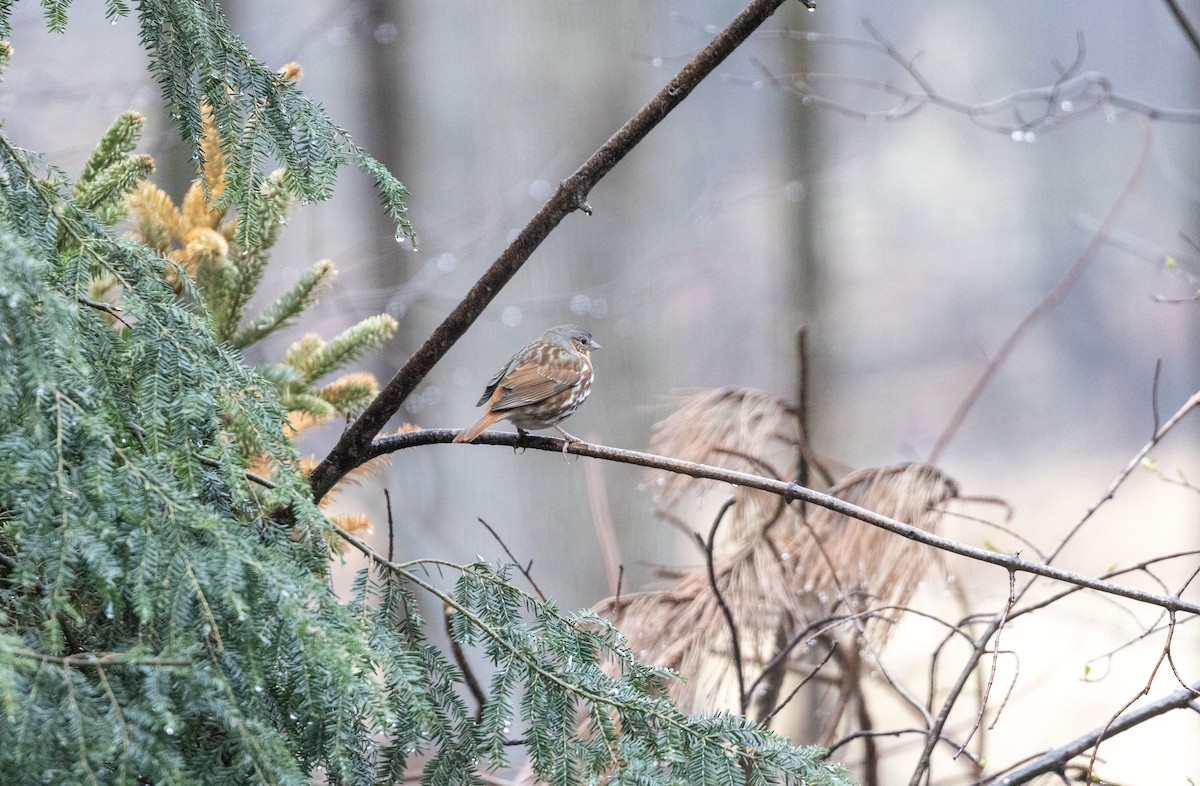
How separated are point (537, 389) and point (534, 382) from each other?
0.06ft

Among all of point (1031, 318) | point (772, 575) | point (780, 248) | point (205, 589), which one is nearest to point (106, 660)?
point (205, 589)

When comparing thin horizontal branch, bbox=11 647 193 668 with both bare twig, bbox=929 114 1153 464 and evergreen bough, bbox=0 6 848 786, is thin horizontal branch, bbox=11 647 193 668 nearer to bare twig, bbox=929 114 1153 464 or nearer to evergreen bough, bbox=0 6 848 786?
evergreen bough, bbox=0 6 848 786

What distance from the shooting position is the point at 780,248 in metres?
3.16

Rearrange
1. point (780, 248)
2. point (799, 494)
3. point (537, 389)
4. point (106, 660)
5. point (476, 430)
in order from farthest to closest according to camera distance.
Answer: point (780, 248), point (537, 389), point (476, 430), point (799, 494), point (106, 660)

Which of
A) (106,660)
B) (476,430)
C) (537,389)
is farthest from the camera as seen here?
(537,389)

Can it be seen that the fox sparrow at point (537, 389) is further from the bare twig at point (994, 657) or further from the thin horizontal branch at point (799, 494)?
the bare twig at point (994, 657)

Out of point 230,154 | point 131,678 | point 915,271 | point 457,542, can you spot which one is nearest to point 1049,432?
point 915,271

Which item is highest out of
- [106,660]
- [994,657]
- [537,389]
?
[537,389]

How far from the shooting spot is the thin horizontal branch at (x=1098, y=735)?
3.35 ft

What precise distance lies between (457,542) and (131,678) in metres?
2.51

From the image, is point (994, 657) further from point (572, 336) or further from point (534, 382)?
point (572, 336)

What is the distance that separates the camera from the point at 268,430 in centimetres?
86

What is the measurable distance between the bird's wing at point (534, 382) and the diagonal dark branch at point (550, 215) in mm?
394

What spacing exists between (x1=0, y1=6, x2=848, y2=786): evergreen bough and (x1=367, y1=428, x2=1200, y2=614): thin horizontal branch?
18 centimetres
